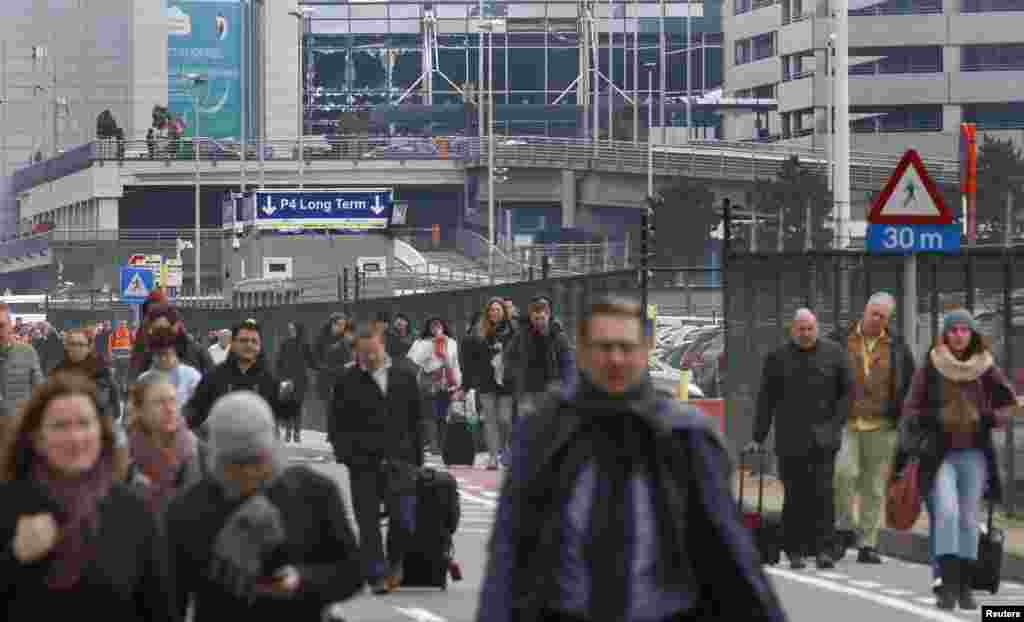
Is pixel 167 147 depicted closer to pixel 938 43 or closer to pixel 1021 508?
pixel 938 43

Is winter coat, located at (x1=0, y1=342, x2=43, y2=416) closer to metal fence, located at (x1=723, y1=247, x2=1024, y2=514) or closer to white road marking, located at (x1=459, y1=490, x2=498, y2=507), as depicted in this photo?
white road marking, located at (x1=459, y1=490, x2=498, y2=507)

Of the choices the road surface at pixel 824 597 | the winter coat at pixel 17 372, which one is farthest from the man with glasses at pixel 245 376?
the winter coat at pixel 17 372

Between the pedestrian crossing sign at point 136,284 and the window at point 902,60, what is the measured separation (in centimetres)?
6629

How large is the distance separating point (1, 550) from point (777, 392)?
420 inches

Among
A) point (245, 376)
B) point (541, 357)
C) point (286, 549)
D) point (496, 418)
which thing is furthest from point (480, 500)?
point (286, 549)

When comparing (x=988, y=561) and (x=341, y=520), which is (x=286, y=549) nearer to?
(x=341, y=520)

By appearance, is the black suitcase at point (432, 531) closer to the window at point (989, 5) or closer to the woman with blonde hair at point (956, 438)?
the woman with blonde hair at point (956, 438)

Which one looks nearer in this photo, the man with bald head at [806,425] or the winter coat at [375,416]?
the winter coat at [375,416]

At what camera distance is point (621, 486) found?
7.01 m

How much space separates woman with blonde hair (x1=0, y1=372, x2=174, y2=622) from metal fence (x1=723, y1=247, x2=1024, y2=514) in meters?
13.0

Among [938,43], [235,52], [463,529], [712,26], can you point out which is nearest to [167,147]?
[235,52]

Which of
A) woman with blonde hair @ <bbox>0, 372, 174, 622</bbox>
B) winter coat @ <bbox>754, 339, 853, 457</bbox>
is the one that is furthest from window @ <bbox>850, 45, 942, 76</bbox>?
woman with blonde hair @ <bbox>0, 372, 174, 622</bbox>

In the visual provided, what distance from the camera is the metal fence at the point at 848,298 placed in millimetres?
20297

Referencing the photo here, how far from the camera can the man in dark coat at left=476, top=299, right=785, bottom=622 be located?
6.98 meters
